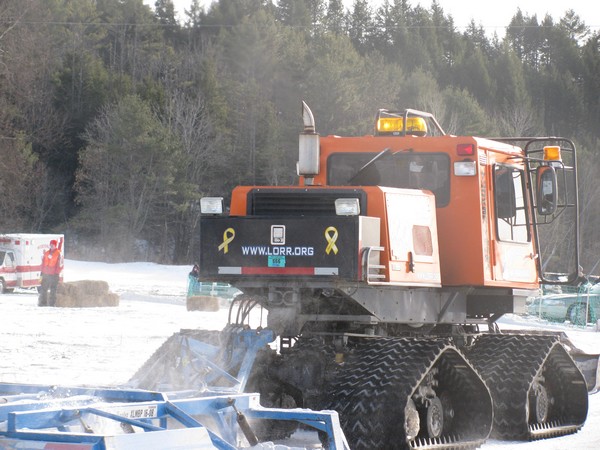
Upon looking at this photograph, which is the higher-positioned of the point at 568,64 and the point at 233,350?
the point at 568,64

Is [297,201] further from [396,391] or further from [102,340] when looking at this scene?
[102,340]

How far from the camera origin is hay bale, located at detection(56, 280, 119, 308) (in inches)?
1210

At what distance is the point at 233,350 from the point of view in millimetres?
8984

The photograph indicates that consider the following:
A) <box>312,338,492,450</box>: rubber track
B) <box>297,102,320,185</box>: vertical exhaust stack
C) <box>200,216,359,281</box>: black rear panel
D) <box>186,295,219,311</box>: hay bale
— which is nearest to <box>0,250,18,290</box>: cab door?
<box>186,295,219,311</box>: hay bale

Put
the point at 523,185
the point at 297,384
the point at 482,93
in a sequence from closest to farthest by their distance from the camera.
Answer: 1. the point at 297,384
2. the point at 523,185
3. the point at 482,93

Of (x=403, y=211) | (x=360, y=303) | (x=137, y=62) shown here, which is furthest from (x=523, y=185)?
(x=137, y=62)

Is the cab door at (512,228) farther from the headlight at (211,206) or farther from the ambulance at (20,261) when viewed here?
the ambulance at (20,261)

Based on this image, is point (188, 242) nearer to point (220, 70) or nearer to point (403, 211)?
point (220, 70)

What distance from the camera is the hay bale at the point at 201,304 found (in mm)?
29703

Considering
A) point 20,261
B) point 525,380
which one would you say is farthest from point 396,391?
point 20,261

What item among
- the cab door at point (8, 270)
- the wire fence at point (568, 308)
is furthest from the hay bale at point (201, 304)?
the cab door at point (8, 270)

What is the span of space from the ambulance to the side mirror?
1193 inches

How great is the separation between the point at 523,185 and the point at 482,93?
86.5 metres

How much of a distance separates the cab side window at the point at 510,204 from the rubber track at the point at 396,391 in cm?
168
